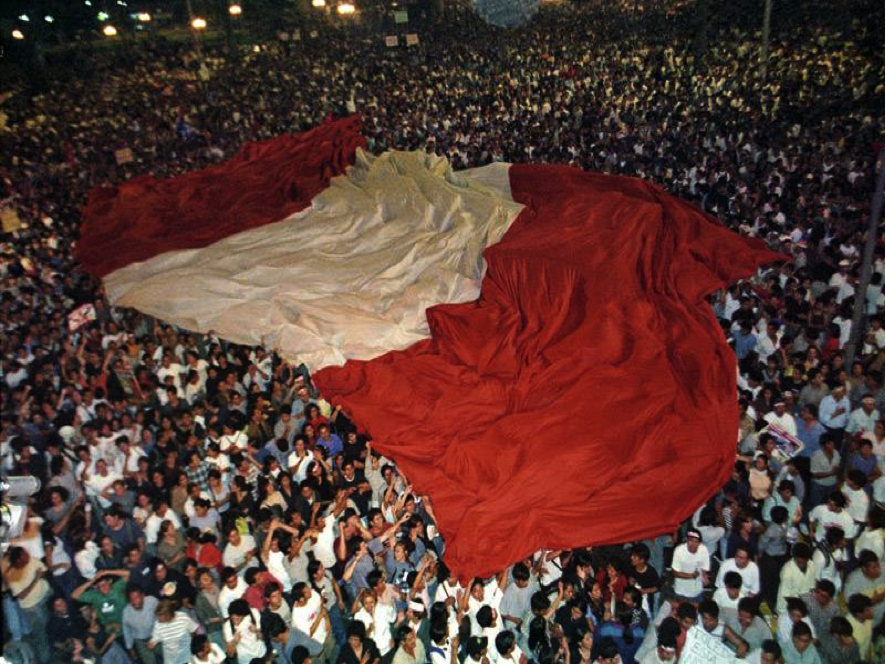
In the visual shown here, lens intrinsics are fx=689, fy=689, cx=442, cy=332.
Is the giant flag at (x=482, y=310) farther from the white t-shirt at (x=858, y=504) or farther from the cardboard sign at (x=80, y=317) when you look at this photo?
the white t-shirt at (x=858, y=504)

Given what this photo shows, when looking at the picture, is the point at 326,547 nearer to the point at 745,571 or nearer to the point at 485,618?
the point at 485,618

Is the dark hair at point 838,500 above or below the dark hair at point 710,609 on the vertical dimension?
above

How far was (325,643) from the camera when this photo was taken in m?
4.21

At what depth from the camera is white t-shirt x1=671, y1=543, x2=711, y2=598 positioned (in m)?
4.45

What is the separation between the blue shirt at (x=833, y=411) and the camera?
542cm

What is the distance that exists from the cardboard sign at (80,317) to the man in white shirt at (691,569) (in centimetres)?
656

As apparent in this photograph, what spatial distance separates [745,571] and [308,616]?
2.69 m

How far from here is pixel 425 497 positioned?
5527mm

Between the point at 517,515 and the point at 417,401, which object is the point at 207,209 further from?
the point at 517,515

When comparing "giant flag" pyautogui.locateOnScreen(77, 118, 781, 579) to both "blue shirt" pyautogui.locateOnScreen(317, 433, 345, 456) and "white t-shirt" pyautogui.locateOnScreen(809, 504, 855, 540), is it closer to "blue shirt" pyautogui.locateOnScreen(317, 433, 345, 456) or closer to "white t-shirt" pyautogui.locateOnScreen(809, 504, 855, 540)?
"blue shirt" pyautogui.locateOnScreen(317, 433, 345, 456)

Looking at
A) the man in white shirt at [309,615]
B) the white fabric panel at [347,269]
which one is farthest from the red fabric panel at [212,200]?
the man in white shirt at [309,615]

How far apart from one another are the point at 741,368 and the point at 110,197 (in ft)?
31.6

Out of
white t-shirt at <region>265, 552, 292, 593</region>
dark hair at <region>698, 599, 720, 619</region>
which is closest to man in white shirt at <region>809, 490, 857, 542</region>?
dark hair at <region>698, 599, 720, 619</region>

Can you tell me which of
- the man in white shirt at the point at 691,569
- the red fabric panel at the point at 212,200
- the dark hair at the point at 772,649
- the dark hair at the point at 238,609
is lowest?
the man in white shirt at the point at 691,569
